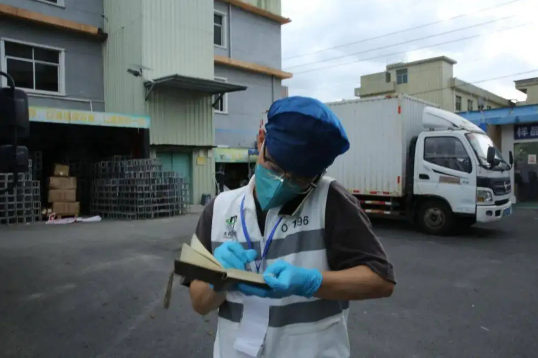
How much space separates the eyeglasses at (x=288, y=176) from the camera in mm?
1565

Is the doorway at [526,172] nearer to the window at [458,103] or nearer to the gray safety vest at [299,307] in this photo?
the gray safety vest at [299,307]

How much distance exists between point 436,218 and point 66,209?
37.2 feet

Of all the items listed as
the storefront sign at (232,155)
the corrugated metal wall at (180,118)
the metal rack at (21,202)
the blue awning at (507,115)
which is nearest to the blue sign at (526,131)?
the blue awning at (507,115)

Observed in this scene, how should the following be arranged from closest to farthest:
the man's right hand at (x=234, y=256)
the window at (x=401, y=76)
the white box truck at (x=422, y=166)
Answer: the man's right hand at (x=234, y=256), the white box truck at (x=422, y=166), the window at (x=401, y=76)

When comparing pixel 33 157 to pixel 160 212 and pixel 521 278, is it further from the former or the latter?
pixel 521 278

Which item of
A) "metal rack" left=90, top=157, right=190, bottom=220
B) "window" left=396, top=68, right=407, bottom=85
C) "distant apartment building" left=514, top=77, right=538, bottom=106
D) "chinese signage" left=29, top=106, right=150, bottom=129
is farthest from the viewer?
"window" left=396, top=68, right=407, bottom=85

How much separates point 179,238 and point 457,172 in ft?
22.1

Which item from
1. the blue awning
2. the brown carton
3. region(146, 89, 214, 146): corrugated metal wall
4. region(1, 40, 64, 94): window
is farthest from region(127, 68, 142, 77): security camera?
the blue awning

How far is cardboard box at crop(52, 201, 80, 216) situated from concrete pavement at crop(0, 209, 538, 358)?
4348 millimetres

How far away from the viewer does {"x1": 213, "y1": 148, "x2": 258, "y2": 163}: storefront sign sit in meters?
20.0

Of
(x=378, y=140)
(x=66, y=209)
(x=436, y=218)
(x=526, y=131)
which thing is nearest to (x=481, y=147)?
(x=436, y=218)

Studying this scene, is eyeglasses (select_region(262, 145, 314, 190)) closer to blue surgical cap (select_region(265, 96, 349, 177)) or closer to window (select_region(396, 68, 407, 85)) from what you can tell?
blue surgical cap (select_region(265, 96, 349, 177))

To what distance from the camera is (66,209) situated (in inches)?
542

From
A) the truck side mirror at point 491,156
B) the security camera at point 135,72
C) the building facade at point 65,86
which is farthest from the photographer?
the security camera at point 135,72
